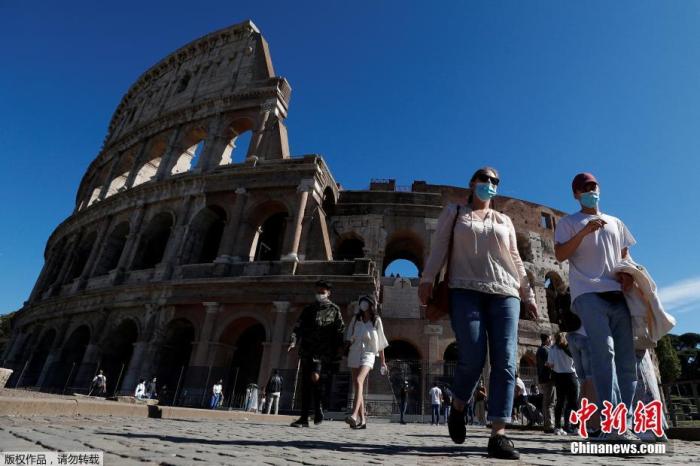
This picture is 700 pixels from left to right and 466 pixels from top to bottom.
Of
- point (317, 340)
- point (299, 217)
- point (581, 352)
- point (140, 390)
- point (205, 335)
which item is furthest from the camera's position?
point (299, 217)

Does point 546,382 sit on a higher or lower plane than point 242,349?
lower

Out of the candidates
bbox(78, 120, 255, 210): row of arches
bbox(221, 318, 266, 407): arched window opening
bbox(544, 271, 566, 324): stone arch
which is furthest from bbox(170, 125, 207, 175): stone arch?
bbox(544, 271, 566, 324): stone arch

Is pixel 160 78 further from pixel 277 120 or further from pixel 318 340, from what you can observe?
pixel 318 340

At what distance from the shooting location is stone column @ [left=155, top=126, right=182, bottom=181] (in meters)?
19.9

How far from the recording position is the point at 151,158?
73.7ft

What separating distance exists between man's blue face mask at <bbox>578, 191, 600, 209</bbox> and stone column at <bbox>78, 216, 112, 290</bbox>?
21.5m

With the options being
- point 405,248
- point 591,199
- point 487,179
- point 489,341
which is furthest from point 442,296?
point 405,248

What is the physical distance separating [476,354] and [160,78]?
98.8 ft

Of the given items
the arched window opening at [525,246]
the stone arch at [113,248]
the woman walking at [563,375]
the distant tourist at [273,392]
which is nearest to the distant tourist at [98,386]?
the stone arch at [113,248]

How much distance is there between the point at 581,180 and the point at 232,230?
47.6ft

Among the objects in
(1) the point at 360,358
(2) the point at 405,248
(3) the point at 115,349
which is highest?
(2) the point at 405,248

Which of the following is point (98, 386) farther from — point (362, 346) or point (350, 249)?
point (362, 346)

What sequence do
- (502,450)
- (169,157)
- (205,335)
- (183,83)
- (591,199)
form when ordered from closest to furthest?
(502,450), (591,199), (205,335), (169,157), (183,83)

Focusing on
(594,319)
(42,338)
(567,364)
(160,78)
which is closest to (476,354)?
(594,319)
